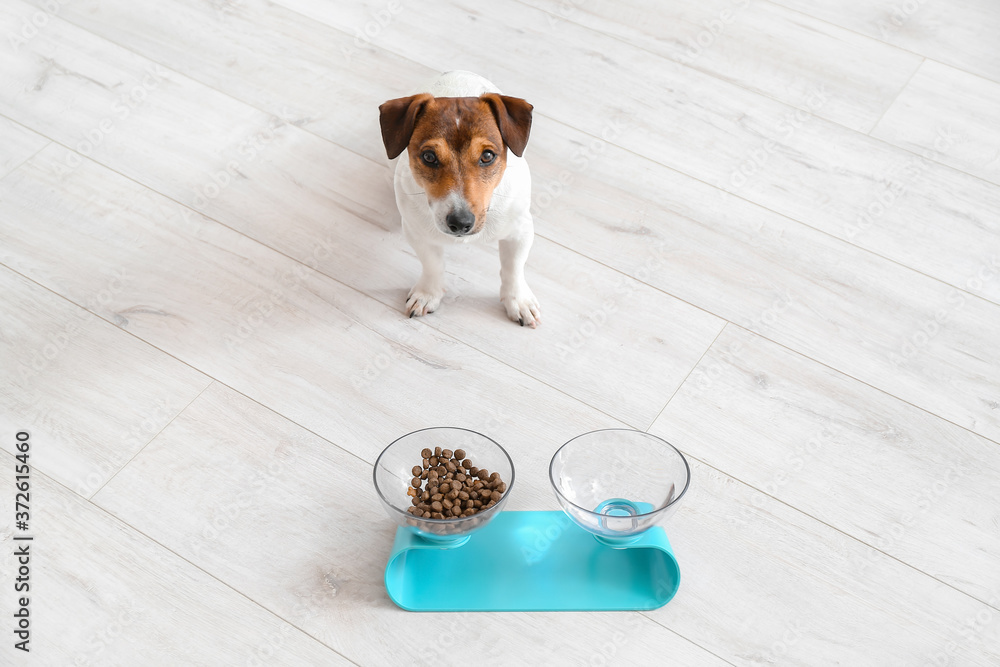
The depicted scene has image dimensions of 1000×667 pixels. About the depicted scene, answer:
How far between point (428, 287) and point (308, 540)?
569 millimetres

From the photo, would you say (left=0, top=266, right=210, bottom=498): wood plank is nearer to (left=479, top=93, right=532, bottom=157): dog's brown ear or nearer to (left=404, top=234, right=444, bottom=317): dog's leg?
(left=404, top=234, right=444, bottom=317): dog's leg

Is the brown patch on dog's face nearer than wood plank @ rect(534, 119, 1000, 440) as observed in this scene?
Yes

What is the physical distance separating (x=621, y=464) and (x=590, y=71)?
3.99 ft

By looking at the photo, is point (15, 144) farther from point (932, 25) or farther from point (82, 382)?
point (932, 25)

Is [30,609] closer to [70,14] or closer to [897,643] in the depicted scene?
[897,643]

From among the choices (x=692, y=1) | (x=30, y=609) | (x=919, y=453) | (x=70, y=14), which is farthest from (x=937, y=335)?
(x=70, y=14)

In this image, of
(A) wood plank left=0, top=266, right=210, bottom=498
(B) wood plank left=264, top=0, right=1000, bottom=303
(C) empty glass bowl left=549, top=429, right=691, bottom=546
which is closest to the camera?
(C) empty glass bowl left=549, top=429, right=691, bottom=546

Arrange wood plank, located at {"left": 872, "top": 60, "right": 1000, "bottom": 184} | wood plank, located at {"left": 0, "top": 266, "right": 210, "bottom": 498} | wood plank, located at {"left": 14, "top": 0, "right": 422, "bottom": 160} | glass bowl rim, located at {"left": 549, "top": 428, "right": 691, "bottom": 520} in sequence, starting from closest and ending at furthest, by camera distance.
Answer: glass bowl rim, located at {"left": 549, "top": 428, "right": 691, "bottom": 520} < wood plank, located at {"left": 0, "top": 266, "right": 210, "bottom": 498} < wood plank, located at {"left": 872, "top": 60, "right": 1000, "bottom": 184} < wood plank, located at {"left": 14, "top": 0, "right": 422, "bottom": 160}

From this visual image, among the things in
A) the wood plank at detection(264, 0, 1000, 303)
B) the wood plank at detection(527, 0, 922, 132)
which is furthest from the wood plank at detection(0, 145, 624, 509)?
the wood plank at detection(527, 0, 922, 132)

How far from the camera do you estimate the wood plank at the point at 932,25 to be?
231cm

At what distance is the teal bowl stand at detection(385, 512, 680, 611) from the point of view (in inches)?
55.7

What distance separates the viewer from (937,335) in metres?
1.77

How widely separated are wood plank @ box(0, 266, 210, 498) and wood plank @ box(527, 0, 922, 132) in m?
1.42

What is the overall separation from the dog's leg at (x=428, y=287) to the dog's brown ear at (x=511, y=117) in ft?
1.00
